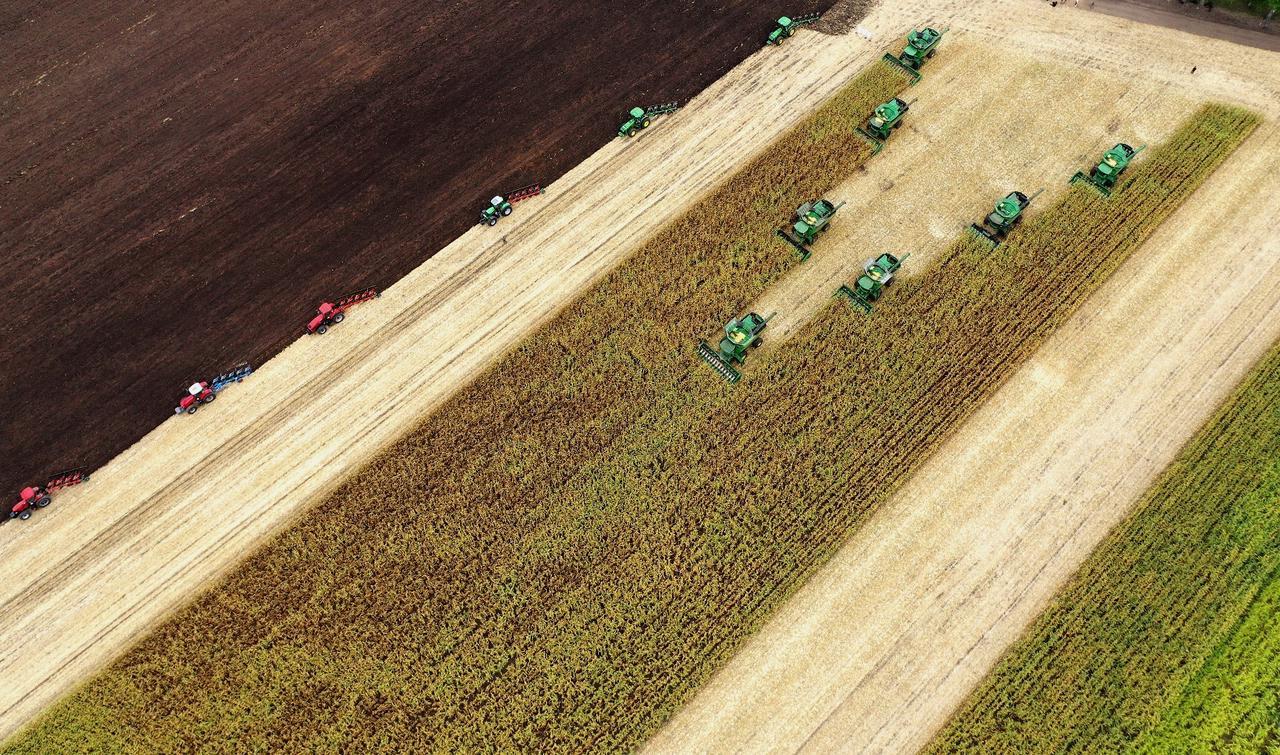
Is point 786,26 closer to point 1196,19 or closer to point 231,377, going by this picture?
point 1196,19

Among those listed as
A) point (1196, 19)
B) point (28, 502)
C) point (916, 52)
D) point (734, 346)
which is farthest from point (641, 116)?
point (28, 502)

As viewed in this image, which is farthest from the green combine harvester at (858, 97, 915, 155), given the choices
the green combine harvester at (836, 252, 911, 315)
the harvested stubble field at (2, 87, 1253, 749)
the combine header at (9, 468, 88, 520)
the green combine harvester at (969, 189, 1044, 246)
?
the combine header at (9, 468, 88, 520)

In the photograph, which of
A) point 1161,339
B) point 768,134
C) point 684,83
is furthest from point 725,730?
point 684,83

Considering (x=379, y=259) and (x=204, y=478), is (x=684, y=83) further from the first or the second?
(x=204, y=478)

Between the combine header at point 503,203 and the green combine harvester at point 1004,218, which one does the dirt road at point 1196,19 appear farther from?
the combine header at point 503,203

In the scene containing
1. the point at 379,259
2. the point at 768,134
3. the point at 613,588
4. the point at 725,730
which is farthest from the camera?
the point at 768,134

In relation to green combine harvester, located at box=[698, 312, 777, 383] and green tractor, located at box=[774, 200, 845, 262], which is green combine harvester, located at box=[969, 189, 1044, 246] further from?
green combine harvester, located at box=[698, 312, 777, 383]

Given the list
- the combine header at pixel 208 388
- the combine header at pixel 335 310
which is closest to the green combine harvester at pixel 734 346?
the combine header at pixel 335 310
